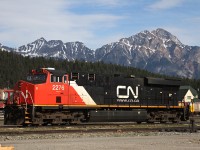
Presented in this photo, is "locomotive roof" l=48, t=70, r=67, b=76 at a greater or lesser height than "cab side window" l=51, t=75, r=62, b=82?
greater

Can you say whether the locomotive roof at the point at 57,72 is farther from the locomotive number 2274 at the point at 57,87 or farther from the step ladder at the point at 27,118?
the step ladder at the point at 27,118

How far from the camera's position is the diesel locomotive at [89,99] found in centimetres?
2717

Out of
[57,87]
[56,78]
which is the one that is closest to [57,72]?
[56,78]

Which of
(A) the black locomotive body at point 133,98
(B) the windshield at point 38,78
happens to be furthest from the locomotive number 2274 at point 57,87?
(A) the black locomotive body at point 133,98

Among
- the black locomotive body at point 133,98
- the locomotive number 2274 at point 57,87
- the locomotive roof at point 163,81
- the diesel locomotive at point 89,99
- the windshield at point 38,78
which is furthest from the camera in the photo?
the locomotive roof at point 163,81

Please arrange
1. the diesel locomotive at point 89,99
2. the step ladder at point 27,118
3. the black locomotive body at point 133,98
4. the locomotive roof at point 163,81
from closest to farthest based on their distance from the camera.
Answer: the step ladder at point 27,118 → the diesel locomotive at point 89,99 → the black locomotive body at point 133,98 → the locomotive roof at point 163,81

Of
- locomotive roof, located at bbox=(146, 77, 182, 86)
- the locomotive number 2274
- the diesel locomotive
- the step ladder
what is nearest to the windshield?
the diesel locomotive

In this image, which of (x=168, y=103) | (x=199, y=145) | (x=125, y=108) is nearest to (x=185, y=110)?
(x=168, y=103)

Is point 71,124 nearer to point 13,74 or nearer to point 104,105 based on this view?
point 104,105

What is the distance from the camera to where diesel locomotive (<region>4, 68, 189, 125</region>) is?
27172 mm

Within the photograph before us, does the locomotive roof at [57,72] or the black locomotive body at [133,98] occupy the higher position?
the locomotive roof at [57,72]

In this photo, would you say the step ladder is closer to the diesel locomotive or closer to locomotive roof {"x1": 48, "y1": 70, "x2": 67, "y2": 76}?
the diesel locomotive

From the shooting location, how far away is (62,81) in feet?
93.3

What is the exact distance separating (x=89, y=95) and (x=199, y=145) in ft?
51.0
